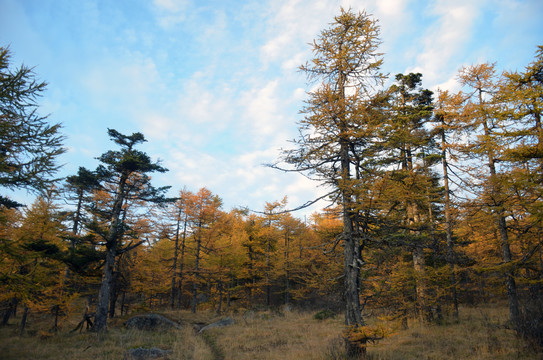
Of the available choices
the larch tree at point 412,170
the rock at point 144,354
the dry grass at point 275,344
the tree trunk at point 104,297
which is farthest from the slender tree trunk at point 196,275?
the larch tree at point 412,170

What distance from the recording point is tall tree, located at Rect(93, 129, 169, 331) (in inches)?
650

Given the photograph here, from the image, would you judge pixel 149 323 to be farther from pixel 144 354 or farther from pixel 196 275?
pixel 196 275

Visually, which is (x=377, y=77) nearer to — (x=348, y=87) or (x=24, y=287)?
(x=348, y=87)

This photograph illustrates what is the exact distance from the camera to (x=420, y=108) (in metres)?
17.5

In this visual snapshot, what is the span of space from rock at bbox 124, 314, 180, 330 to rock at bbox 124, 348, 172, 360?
6.83 metres

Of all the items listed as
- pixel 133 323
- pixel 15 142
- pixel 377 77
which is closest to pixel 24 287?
pixel 15 142

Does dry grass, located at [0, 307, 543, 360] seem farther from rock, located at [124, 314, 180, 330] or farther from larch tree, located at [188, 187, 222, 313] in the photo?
larch tree, located at [188, 187, 222, 313]

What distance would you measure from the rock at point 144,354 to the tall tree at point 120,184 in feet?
19.8

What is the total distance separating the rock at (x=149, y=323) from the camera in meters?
17.7

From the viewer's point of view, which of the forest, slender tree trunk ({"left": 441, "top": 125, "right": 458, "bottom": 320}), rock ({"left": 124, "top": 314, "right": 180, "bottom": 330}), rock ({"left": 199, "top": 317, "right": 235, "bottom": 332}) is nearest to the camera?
the forest

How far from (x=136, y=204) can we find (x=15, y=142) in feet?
38.8

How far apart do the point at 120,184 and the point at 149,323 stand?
9.61 metres

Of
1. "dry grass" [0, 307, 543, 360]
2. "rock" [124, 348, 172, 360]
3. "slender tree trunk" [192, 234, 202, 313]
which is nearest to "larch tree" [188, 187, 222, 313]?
"slender tree trunk" [192, 234, 202, 313]

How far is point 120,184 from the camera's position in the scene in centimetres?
1817
